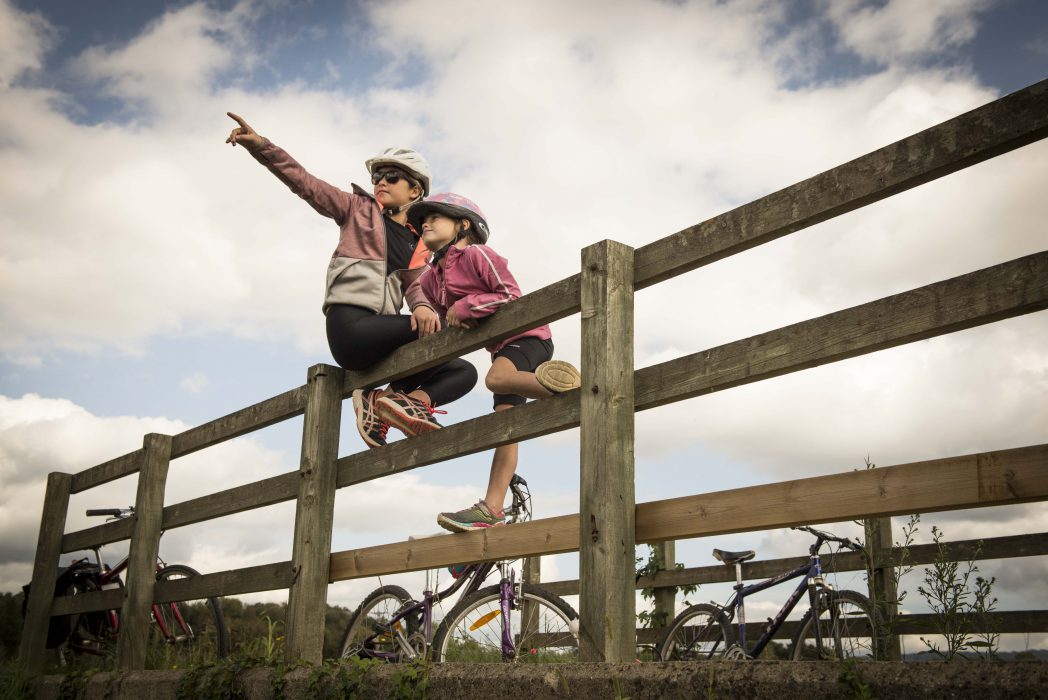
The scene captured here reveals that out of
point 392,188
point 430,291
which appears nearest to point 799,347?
point 430,291

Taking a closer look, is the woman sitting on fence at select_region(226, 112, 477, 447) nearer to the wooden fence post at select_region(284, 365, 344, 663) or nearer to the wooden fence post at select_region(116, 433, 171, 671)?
the wooden fence post at select_region(284, 365, 344, 663)

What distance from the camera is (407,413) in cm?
504

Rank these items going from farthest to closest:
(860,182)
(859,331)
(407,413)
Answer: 1. (407,413)
2. (860,182)
3. (859,331)

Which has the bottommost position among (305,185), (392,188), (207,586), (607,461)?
(207,586)

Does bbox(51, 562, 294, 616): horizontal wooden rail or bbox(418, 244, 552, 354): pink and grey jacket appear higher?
bbox(418, 244, 552, 354): pink and grey jacket

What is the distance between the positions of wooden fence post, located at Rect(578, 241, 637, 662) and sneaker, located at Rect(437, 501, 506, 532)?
0.88 metres

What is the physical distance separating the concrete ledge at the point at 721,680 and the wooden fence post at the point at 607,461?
0.27 m

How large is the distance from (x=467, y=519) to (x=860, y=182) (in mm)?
2253

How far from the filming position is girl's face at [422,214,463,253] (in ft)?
17.4

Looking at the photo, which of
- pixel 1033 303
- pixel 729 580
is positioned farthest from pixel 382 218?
pixel 729 580

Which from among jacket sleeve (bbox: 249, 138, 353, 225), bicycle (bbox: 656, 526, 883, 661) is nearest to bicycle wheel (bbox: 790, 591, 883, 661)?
bicycle (bbox: 656, 526, 883, 661)

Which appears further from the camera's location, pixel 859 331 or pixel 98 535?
pixel 98 535

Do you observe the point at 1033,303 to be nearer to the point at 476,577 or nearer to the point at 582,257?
the point at 582,257

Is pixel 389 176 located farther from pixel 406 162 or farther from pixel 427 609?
pixel 427 609
